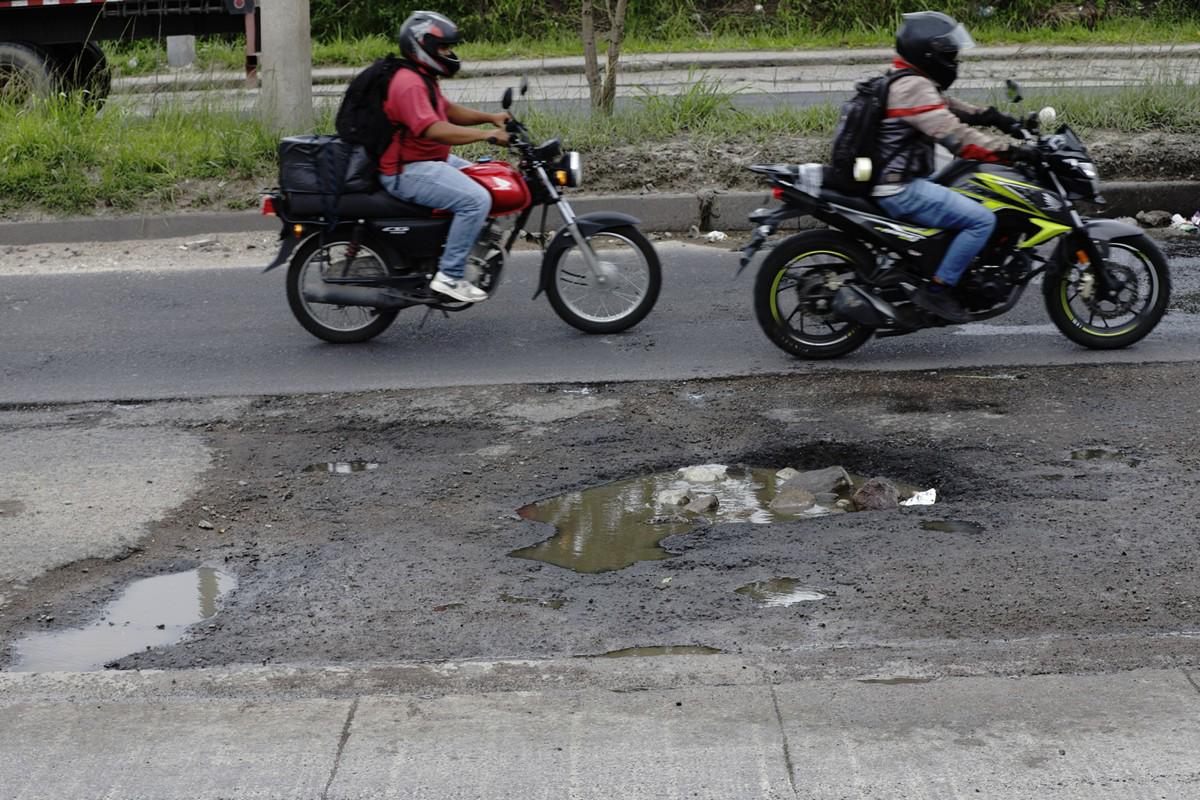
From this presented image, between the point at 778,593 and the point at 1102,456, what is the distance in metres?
1.98

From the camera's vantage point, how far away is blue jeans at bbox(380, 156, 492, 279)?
7750 mm

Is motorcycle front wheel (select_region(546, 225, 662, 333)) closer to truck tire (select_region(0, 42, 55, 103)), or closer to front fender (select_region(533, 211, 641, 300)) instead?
front fender (select_region(533, 211, 641, 300))

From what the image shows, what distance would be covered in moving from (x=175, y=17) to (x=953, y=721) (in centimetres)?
1252

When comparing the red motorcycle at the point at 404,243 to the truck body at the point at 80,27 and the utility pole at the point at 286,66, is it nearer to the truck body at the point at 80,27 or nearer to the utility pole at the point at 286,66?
the utility pole at the point at 286,66

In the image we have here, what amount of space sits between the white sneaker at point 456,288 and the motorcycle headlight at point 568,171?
2.41 ft

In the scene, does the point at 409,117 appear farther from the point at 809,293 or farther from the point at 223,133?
the point at 223,133

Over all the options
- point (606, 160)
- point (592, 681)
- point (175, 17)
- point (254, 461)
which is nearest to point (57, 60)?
point (175, 17)

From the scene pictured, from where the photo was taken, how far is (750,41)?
20672mm

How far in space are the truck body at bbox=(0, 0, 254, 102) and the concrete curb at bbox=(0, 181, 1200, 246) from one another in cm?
323

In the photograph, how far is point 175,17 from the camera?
1448 cm

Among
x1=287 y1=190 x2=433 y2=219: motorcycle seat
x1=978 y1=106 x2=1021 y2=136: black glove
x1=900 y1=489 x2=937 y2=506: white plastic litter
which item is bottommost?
x1=900 y1=489 x2=937 y2=506: white plastic litter

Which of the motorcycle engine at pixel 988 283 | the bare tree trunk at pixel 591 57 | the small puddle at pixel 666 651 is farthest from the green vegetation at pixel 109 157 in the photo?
the small puddle at pixel 666 651

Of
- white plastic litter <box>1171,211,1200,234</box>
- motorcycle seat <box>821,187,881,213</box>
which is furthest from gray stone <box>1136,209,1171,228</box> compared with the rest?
motorcycle seat <box>821,187,881,213</box>

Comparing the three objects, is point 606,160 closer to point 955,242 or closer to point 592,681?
point 955,242
